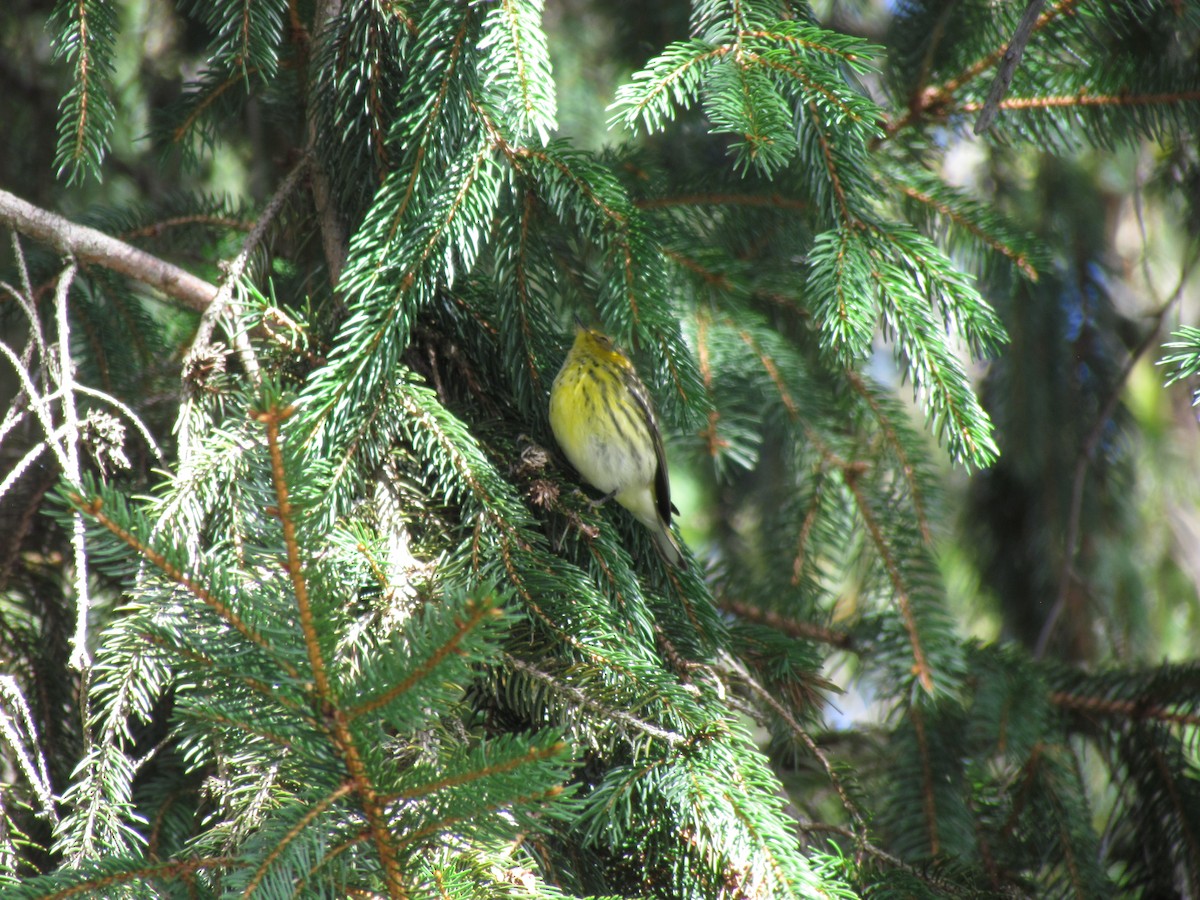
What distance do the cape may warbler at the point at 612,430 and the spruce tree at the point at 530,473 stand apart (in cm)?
13

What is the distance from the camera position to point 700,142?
2881 millimetres

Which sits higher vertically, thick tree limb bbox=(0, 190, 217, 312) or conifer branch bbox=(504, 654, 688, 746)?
thick tree limb bbox=(0, 190, 217, 312)

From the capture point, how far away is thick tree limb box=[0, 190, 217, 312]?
1702mm

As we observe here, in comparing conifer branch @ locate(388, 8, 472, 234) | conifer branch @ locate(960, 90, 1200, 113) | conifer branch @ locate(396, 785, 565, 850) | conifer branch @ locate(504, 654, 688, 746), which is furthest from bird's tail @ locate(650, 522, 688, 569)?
conifer branch @ locate(960, 90, 1200, 113)

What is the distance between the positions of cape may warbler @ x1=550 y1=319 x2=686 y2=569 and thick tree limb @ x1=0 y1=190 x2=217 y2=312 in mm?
670

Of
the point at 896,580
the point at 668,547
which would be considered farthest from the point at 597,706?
the point at 896,580

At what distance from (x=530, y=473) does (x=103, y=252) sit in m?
0.86

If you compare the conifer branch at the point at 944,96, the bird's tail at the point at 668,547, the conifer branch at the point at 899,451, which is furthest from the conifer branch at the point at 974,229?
the bird's tail at the point at 668,547

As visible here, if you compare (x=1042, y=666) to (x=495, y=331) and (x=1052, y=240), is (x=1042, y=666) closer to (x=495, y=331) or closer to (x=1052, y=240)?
(x=1052, y=240)

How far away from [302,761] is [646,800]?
1.67 feet

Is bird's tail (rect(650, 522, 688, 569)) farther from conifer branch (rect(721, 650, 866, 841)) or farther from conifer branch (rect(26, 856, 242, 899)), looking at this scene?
conifer branch (rect(26, 856, 242, 899))

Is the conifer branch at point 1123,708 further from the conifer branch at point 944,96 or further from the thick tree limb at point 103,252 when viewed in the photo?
the thick tree limb at point 103,252

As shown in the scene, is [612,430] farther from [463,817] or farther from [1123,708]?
[463,817]

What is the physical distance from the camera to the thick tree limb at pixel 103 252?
1702 millimetres
